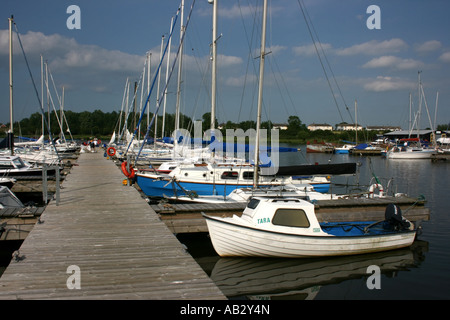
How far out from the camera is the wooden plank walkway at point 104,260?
7207mm

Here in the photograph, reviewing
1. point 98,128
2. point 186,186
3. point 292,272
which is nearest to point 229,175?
point 186,186

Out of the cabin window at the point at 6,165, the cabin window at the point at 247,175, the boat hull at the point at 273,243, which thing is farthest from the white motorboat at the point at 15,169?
the boat hull at the point at 273,243

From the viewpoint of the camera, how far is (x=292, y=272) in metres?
12.5

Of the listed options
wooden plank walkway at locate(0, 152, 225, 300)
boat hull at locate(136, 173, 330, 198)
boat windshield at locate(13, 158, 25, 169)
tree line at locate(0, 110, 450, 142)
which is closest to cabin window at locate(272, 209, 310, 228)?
wooden plank walkway at locate(0, 152, 225, 300)

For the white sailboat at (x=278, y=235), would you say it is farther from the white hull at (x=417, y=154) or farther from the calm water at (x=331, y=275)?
the white hull at (x=417, y=154)

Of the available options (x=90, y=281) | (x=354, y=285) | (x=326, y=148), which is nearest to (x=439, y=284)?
(x=354, y=285)

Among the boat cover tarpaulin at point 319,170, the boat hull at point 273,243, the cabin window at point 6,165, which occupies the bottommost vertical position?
the boat hull at point 273,243

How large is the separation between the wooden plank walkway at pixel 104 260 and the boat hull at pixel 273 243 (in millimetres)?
2047

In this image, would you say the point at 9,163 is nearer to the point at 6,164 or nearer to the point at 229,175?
the point at 6,164

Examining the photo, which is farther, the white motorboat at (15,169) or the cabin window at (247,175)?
the white motorboat at (15,169)

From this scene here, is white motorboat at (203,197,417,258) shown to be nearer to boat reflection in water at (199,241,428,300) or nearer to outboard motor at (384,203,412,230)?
boat reflection in water at (199,241,428,300)

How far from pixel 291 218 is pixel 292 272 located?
170cm
